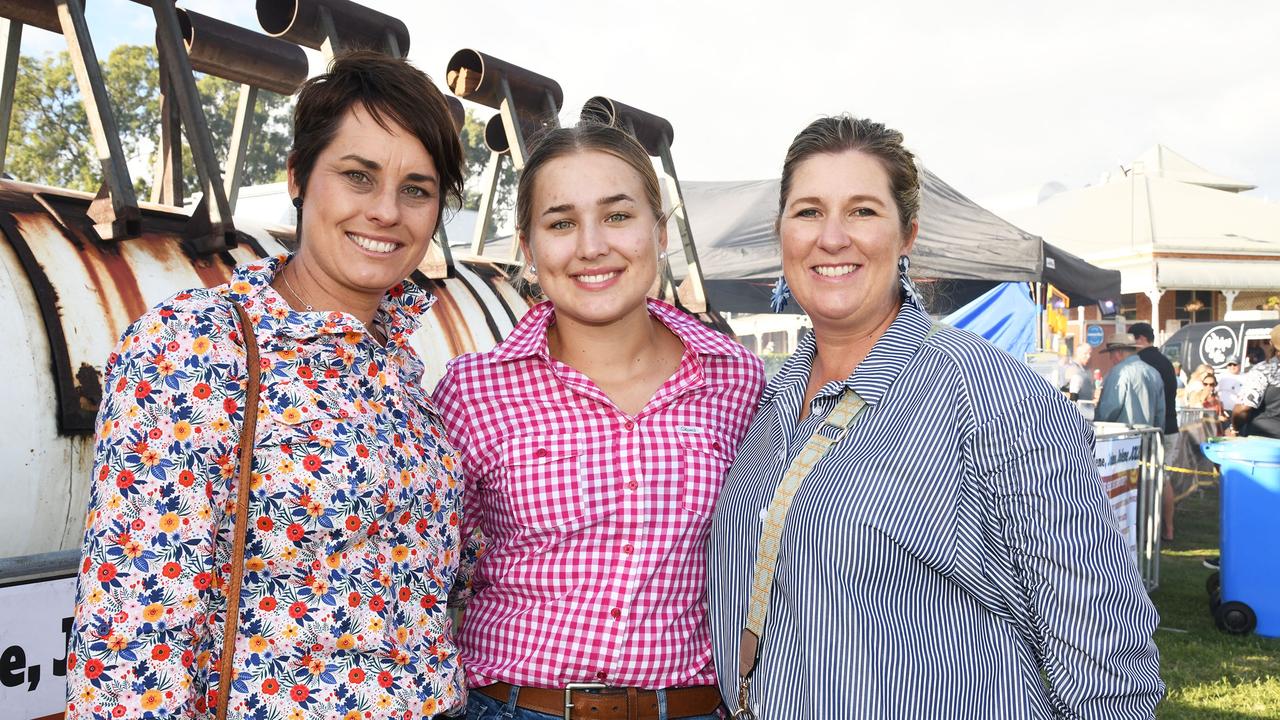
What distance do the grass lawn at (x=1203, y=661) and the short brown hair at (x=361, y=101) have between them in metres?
5.22

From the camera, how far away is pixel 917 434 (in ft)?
6.01

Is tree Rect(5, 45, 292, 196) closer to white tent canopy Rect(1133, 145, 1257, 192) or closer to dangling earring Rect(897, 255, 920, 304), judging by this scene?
dangling earring Rect(897, 255, 920, 304)

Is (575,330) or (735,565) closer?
(735,565)

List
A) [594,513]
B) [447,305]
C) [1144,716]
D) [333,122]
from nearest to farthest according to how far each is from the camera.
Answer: [1144,716], [333,122], [594,513], [447,305]

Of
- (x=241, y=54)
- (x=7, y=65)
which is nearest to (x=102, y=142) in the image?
(x=7, y=65)

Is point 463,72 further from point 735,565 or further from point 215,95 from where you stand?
point 215,95

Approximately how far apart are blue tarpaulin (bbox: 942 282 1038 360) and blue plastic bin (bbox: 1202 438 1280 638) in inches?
128

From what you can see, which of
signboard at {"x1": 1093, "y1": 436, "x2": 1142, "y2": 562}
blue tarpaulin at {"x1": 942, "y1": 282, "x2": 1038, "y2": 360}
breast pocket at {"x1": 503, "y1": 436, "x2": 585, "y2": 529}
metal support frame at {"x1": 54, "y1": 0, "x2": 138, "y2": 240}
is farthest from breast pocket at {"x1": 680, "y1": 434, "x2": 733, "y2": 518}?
blue tarpaulin at {"x1": 942, "y1": 282, "x2": 1038, "y2": 360}

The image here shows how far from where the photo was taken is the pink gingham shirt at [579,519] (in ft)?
6.82

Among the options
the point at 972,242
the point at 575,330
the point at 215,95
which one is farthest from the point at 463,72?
→ the point at 215,95

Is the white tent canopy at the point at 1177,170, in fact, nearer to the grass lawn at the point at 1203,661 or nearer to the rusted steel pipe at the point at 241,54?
the grass lawn at the point at 1203,661

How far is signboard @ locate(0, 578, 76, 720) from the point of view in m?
1.99

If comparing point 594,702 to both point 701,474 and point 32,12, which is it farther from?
point 32,12

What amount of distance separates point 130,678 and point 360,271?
84cm
